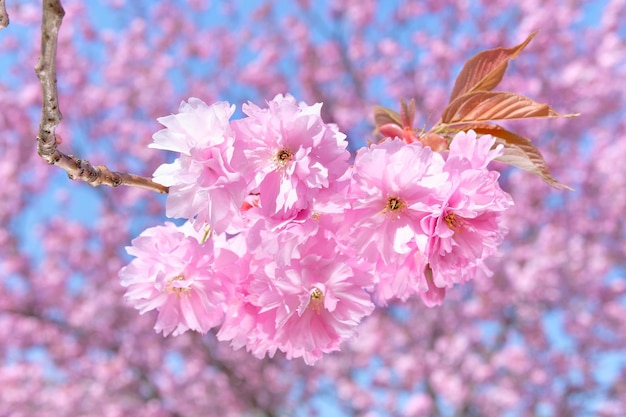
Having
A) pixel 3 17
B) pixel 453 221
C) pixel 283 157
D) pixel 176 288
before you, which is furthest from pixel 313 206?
pixel 3 17

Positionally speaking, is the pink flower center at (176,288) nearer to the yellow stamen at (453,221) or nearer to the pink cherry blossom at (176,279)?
the pink cherry blossom at (176,279)

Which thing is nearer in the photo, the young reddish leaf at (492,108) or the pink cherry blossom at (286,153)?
Result: the pink cherry blossom at (286,153)

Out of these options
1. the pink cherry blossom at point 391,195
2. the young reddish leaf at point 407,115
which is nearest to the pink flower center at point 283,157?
the pink cherry blossom at point 391,195

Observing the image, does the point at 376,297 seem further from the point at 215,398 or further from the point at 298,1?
the point at 298,1

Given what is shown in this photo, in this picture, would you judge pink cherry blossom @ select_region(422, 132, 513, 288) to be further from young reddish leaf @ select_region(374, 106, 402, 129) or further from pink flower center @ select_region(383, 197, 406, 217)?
young reddish leaf @ select_region(374, 106, 402, 129)

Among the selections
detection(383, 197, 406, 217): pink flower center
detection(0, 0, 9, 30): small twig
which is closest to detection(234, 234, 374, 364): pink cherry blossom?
detection(383, 197, 406, 217): pink flower center

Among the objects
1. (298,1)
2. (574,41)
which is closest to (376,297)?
(298,1)
